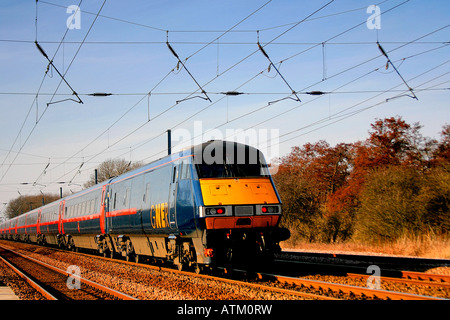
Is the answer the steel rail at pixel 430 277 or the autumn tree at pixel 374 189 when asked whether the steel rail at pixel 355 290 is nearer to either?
the steel rail at pixel 430 277

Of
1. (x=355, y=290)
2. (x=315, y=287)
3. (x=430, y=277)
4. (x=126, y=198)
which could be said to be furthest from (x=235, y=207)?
(x=126, y=198)

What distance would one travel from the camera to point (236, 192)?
13.4 meters

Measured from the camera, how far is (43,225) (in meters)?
42.2

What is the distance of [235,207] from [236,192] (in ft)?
1.51

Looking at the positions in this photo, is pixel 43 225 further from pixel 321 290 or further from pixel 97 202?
pixel 321 290

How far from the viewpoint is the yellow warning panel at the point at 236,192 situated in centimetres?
1312

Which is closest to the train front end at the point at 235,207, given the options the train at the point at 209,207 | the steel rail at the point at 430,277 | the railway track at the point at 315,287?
the train at the point at 209,207

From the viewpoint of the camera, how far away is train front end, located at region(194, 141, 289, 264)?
13000 mm

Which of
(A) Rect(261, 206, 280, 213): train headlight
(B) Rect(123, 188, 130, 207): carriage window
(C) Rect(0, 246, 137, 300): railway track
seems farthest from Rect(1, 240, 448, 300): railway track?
(B) Rect(123, 188, 130, 207): carriage window

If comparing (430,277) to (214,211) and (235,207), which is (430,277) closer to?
(235,207)

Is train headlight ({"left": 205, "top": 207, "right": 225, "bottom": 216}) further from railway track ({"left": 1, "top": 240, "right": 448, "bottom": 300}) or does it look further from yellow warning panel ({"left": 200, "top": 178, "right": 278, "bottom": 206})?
railway track ({"left": 1, "top": 240, "right": 448, "bottom": 300})
